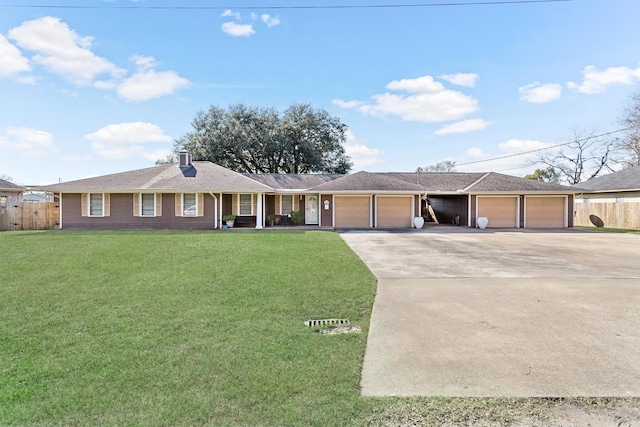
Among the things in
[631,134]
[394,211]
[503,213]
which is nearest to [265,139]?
[394,211]

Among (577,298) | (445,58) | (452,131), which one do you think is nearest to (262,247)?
(577,298)

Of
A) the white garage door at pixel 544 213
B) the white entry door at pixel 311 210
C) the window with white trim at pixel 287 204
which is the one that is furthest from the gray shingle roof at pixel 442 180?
the window with white trim at pixel 287 204

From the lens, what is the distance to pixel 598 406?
9.08 feet

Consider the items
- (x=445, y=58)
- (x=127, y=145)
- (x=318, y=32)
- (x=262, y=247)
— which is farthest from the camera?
(x=127, y=145)

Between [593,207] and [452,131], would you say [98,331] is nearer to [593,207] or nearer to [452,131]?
[593,207]

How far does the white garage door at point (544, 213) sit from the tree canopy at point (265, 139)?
18.8 meters

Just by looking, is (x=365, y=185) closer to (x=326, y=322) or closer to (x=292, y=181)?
(x=292, y=181)

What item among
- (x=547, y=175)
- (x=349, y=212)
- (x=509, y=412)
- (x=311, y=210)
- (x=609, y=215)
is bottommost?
(x=509, y=412)

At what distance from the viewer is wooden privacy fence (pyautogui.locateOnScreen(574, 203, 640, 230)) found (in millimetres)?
21297

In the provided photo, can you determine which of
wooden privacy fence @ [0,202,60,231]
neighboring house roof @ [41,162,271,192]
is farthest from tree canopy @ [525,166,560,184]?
wooden privacy fence @ [0,202,60,231]

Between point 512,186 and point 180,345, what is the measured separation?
72.5ft

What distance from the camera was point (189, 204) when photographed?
19.3 m

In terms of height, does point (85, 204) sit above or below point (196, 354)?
above

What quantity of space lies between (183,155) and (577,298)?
856 inches
